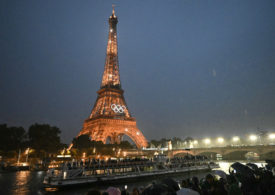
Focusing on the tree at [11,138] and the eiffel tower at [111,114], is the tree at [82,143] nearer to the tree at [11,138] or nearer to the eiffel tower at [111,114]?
the eiffel tower at [111,114]

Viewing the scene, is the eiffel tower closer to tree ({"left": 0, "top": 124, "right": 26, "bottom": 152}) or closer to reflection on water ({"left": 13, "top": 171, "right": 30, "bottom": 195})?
tree ({"left": 0, "top": 124, "right": 26, "bottom": 152})

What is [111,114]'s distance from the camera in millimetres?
66938

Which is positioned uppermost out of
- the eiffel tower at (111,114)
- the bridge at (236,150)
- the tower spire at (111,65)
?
the tower spire at (111,65)

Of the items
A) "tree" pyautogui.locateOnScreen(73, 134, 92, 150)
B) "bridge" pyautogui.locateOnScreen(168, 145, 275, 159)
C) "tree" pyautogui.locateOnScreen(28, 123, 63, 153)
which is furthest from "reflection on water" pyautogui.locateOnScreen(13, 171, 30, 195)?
"bridge" pyautogui.locateOnScreen(168, 145, 275, 159)

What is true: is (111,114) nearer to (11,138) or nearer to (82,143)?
(82,143)

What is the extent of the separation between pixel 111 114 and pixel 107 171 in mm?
41758

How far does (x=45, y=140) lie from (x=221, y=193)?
53.8 m

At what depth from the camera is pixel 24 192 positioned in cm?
2000

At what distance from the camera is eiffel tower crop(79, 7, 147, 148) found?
207 feet

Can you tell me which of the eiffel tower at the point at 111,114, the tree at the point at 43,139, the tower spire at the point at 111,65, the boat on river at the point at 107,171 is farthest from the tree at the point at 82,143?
the boat on river at the point at 107,171

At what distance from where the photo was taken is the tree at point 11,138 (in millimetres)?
51469

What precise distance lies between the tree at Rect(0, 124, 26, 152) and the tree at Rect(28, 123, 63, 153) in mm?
3808

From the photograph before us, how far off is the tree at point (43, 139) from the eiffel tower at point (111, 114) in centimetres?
1202

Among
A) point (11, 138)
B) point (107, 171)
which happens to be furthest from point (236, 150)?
point (11, 138)
